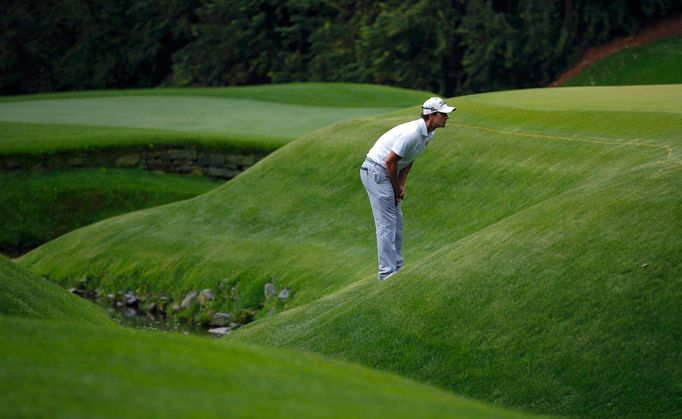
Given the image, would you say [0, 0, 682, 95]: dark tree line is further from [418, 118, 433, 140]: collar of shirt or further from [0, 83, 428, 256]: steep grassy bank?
[418, 118, 433, 140]: collar of shirt

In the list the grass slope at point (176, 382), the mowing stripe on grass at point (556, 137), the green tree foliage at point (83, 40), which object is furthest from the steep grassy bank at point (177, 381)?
the green tree foliage at point (83, 40)

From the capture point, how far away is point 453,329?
11.3 m

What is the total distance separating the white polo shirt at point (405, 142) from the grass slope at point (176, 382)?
5945 millimetres

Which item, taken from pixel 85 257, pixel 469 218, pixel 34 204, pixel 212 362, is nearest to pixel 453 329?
pixel 212 362

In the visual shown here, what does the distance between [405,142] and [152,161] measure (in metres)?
15.0

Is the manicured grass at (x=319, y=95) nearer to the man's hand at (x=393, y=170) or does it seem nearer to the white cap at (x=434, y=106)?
the man's hand at (x=393, y=170)

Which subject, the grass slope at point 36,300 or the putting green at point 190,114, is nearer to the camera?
the grass slope at point 36,300

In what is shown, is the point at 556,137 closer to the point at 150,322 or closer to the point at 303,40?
the point at 150,322

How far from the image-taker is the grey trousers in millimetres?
14062

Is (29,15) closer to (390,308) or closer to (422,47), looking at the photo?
(422,47)

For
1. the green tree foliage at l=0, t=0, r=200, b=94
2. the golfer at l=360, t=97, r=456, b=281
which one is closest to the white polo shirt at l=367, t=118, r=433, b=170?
the golfer at l=360, t=97, r=456, b=281

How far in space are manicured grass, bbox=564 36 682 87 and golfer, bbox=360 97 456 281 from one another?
31757 millimetres

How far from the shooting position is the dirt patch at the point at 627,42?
48219 millimetres

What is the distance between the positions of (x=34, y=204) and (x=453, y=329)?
16.8 m
